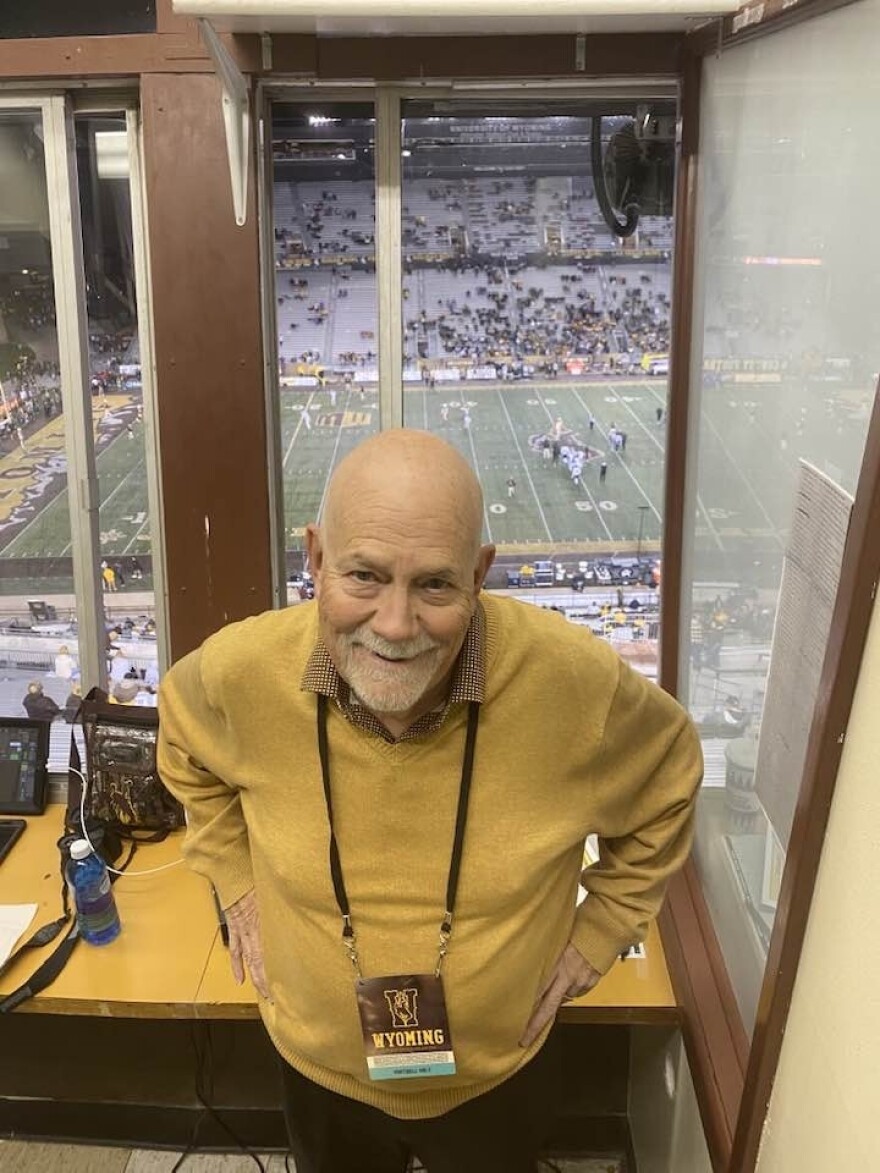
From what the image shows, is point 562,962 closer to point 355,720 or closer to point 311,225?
point 355,720

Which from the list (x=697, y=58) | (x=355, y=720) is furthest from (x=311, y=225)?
(x=355, y=720)

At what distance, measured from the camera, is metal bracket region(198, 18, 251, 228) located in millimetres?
1677

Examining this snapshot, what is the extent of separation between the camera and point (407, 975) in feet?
4.17

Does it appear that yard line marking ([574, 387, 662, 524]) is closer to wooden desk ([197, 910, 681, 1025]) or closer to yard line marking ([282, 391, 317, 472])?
yard line marking ([282, 391, 317, 472])

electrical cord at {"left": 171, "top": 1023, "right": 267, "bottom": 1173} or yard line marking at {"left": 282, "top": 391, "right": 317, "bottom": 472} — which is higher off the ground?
yard line marking at {"left": 282, "top": 391, "right": 317, "bottom": 472}

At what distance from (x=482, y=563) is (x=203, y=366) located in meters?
1.09

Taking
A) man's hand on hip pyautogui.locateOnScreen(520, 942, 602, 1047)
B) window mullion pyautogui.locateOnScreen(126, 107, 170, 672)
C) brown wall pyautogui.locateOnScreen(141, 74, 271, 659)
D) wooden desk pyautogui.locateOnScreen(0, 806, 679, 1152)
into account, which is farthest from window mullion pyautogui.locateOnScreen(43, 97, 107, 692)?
man's hand on hip pyautogui.locateOnScreen(520, 942, 602, 1047)

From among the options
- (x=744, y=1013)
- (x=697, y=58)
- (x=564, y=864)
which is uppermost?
(x=697, y=58)

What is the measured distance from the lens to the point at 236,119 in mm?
1763

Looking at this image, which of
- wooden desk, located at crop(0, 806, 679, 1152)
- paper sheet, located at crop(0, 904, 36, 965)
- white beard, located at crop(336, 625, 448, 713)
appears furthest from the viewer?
wooden desk, located at crop(0, 806, 679, 1152)

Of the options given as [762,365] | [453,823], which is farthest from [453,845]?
[762,365]

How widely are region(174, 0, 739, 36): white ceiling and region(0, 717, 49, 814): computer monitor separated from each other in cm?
160

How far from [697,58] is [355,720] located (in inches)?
54.9

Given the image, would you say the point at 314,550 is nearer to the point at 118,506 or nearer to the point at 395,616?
the point at 395,616
